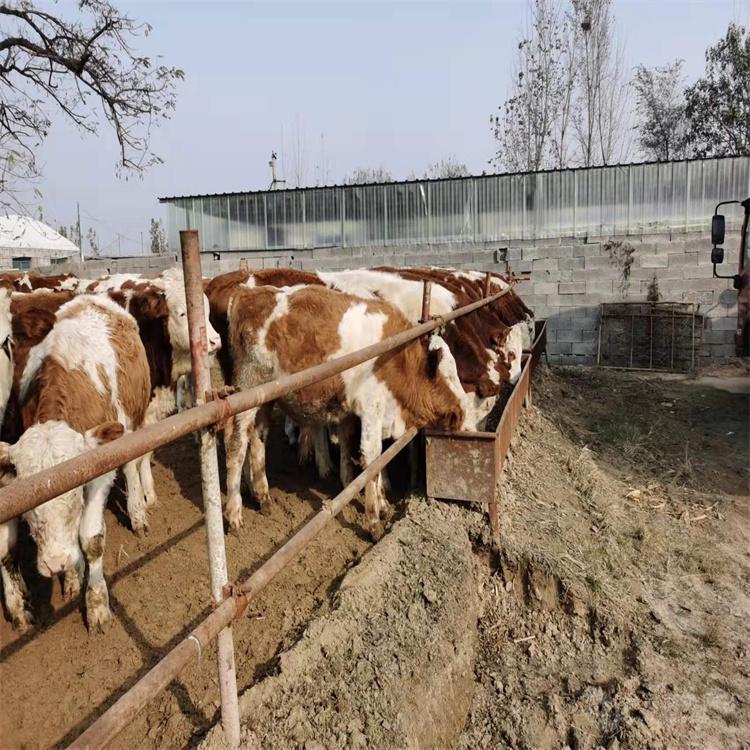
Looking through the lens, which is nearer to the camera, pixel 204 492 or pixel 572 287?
pixel 204 492

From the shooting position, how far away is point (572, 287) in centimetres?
1251

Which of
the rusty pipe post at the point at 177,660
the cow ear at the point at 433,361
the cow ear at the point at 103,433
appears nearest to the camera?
the rusty pipe post at the point at 177,660

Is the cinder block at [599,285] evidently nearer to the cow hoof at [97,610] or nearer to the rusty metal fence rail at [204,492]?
the rusty metal fence rail at [204,492]

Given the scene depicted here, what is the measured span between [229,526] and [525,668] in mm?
2260

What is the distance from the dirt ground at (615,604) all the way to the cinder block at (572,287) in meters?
6.53

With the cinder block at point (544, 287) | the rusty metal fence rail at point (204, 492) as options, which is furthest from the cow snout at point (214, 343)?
the cinder block at point (544, 287)

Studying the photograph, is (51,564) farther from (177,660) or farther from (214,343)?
(214,343)

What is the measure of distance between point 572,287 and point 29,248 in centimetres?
3174

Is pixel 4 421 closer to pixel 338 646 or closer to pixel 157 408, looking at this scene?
pixel 157 408

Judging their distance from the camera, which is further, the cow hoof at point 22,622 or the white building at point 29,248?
the white building at point 29,248

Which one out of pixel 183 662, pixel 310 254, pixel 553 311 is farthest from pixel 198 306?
pixel 310 254

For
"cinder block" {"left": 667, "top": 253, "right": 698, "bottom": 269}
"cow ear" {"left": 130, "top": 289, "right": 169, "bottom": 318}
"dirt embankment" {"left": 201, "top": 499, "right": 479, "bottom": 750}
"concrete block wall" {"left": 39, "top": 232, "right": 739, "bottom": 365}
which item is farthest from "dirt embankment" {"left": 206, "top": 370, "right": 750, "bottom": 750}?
"cinder block" {"left": 667, "top": 253, "right": 698, "bottom": 269}

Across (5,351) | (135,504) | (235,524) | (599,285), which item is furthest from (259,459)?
(599,285)

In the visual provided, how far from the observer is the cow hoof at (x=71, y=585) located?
134 inches
